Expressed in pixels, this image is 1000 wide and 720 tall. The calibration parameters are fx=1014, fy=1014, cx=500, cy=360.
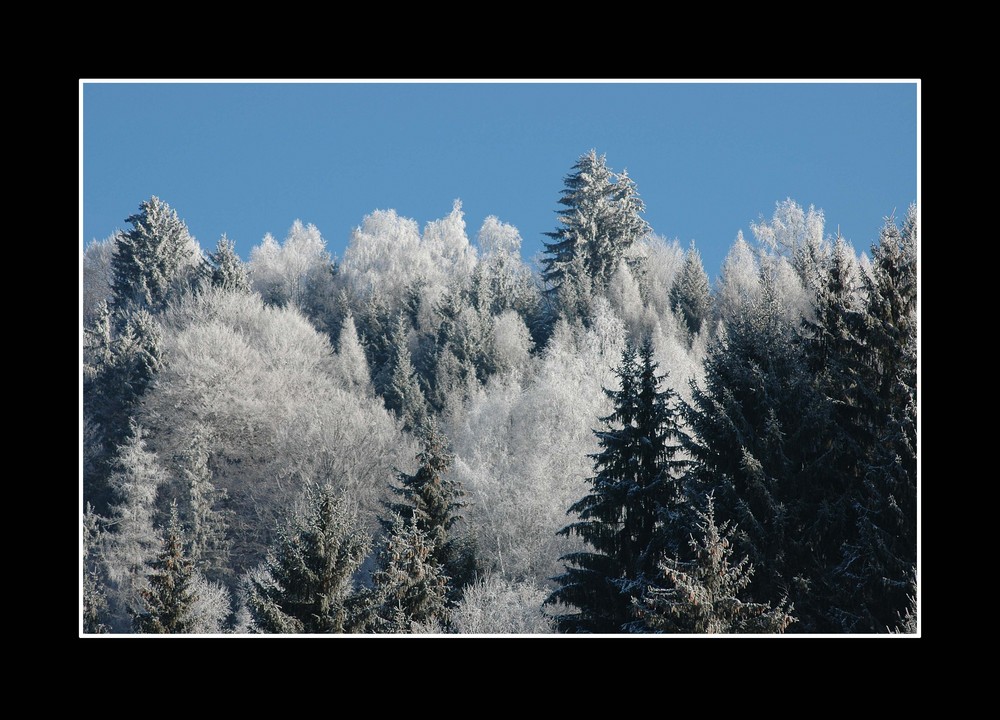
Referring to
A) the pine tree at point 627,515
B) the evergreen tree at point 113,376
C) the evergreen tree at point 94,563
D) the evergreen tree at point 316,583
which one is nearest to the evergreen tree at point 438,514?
the pine tree at point 627,515

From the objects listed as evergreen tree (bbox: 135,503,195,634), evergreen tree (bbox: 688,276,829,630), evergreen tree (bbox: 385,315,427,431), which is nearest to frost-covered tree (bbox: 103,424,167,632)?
evergreen tree (bbox: 385,315,427,431)

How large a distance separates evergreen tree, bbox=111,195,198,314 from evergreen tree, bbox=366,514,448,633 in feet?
125

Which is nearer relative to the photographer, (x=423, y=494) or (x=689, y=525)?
(x=689, y=525)

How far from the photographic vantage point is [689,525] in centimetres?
2009

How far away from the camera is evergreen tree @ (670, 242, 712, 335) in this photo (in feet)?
180

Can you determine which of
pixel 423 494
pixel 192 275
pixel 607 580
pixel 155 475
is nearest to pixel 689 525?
pixel 607 580

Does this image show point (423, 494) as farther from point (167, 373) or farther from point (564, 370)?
point (167, 373)

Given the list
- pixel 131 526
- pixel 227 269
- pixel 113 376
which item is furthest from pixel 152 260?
pixel 131 526

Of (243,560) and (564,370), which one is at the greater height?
(564,370)

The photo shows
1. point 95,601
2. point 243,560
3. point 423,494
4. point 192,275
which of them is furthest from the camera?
point 192,275

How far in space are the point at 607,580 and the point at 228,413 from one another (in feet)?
97.1

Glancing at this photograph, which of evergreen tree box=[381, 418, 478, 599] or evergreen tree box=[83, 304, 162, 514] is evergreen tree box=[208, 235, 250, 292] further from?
evergreen tree box=[381, 418, 478, 599]

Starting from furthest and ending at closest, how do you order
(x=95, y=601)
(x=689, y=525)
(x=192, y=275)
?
1. (x=192, y=275)
2. (x=95, y=601)
3. (x=689, y=525)
